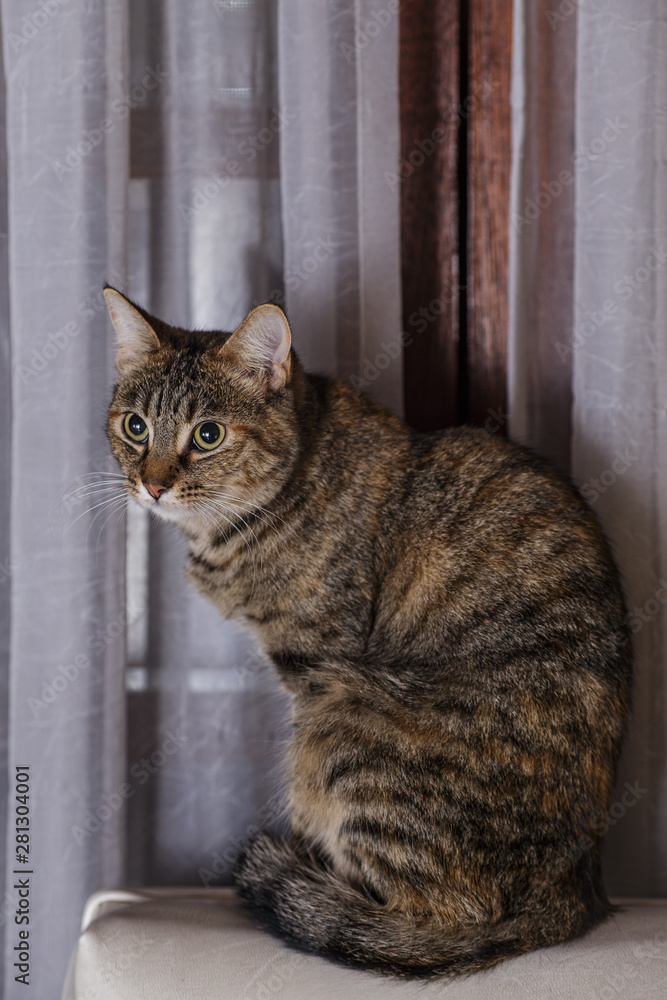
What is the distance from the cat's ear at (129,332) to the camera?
120 cm

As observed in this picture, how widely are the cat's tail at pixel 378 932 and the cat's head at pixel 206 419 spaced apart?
0.61 meters

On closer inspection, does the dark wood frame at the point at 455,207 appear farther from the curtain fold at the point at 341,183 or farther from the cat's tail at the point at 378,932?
the cat's tail at the point at 378,932

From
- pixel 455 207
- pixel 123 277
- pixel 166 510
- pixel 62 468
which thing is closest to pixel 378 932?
pixel 166 510

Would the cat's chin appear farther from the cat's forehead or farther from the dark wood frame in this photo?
the dark wood frame

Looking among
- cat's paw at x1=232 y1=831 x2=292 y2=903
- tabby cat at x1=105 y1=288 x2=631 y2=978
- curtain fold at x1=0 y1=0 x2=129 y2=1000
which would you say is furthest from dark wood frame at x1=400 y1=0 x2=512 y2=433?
cat's paw at x1=232 y1=831 x2=292 y2=903

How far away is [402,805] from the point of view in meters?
1.07

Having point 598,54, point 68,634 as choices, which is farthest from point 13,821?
point 598,54

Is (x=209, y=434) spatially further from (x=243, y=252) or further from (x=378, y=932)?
(x=378, y=932)

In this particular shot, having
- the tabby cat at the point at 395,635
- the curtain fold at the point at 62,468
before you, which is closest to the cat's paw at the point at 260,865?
the tabby cat at the point at 395,635

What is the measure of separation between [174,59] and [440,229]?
2.02ft

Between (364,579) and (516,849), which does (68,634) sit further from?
(516,849)

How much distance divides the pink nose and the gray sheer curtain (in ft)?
0.66

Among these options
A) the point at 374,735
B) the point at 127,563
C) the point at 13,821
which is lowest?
the point at 13,821

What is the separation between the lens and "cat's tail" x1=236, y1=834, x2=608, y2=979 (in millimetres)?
1052
